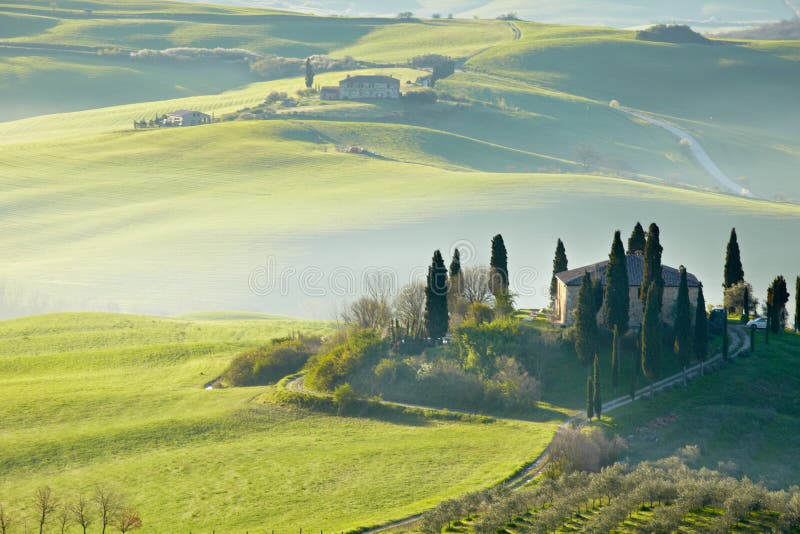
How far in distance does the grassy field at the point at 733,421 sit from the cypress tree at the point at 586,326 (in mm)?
6352

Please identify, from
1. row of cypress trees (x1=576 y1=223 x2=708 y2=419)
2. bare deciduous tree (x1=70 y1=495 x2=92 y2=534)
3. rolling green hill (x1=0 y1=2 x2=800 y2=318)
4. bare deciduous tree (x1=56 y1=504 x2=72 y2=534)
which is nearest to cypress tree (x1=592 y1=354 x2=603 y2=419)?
row of cypress trees (x1=576 y1=223 x2=708 y2=419)

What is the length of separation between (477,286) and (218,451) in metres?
32.0

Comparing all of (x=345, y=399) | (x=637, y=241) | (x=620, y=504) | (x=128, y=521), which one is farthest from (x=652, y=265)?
(x=128, y=521)

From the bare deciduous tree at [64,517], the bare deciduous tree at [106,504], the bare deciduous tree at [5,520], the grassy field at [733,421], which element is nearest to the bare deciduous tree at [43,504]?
the bare deciduous tree at [64,517]

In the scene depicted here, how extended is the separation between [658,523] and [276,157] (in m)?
144

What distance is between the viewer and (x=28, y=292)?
13300 centimetres

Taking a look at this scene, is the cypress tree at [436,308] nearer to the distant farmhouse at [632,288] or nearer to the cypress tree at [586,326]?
the distant farmhouse at [632,288]

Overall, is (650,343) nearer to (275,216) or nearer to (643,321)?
(643,321)

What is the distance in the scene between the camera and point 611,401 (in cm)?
7062

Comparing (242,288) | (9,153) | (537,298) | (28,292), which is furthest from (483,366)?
(9,153)

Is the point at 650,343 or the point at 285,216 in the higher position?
the point at 650,343

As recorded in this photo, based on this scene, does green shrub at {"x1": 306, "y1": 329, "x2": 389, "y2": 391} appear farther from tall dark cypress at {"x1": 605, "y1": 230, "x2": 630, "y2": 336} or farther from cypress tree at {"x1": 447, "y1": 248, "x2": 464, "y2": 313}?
tall dark cypress at {"x1": 605, "y1": 230, "x2": 630, "y2": 336}

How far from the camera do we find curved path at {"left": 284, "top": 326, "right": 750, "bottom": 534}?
53794 mm

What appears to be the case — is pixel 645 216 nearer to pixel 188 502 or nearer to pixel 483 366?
pixel 483 366
